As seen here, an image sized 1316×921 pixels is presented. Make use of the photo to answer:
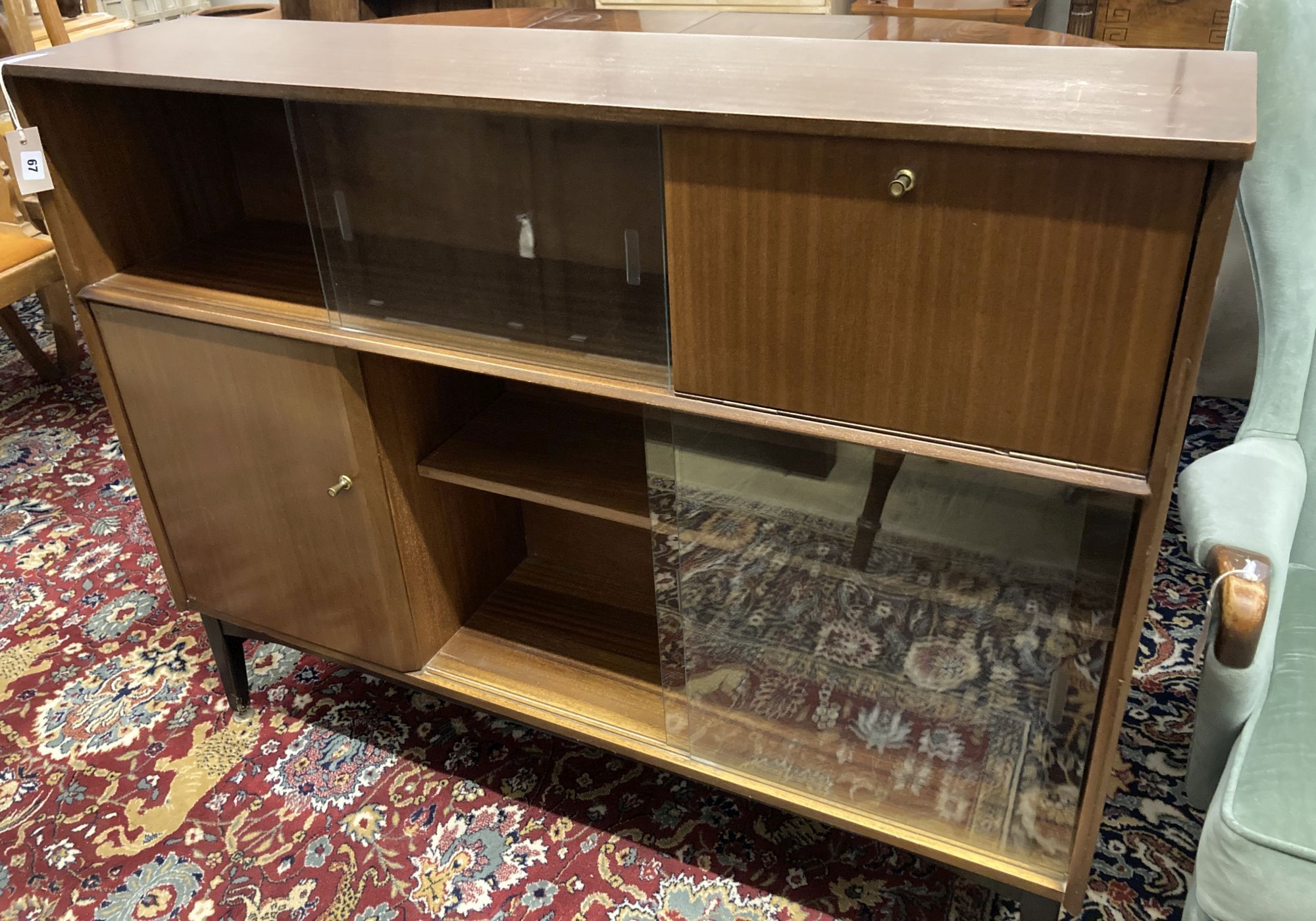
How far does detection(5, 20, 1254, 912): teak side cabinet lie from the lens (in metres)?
0.83

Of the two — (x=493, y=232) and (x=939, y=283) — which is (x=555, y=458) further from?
(x=939, y=283)

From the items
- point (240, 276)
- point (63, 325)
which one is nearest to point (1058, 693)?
point (240, 276)

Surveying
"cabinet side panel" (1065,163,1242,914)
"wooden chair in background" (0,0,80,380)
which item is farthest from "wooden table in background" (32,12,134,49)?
"cabinet side panel" (1065,163,1242,914)

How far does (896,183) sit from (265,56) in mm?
760

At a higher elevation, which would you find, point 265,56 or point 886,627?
point 265,56

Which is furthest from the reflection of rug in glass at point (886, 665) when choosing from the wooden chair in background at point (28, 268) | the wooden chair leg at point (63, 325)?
the wooden chair leg at point (63, 325)

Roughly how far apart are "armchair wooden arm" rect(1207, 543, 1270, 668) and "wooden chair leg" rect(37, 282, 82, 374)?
266cm

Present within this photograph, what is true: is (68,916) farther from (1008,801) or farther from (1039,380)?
(1039,380)

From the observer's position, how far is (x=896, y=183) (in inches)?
32.3

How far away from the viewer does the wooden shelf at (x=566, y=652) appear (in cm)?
138

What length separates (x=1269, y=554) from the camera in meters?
0.96

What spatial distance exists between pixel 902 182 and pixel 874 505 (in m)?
0.35

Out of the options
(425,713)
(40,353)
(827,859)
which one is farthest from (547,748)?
(40,353)

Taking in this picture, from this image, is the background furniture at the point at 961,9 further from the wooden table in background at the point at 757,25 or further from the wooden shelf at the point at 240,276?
the wooden shelf at the point at 240,276
